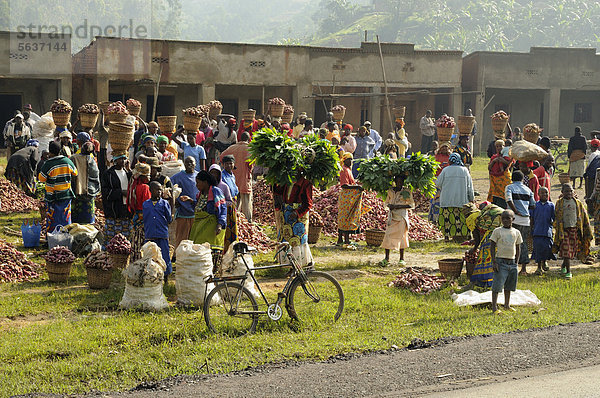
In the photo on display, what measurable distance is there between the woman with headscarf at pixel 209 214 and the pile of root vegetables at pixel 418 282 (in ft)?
9.15

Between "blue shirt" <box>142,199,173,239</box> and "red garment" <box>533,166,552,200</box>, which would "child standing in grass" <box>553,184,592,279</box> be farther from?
"blue shirt" <box>142,199,173,239</box>

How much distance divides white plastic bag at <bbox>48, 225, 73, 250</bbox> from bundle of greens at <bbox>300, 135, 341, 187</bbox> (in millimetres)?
4006

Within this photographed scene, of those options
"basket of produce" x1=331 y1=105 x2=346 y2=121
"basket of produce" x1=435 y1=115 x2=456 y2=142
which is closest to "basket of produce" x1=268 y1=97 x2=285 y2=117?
"basket of produce" x1=331 y1=105 x2=346 y2=121

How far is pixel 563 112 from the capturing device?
3831 cm

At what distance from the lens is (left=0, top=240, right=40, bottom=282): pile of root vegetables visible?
445 inches

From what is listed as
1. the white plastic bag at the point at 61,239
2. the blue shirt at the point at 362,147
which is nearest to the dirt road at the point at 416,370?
the white plastic bag at the point at 61,239

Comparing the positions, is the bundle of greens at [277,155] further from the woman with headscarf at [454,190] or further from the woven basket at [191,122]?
the woman with headscarf at [454,190]

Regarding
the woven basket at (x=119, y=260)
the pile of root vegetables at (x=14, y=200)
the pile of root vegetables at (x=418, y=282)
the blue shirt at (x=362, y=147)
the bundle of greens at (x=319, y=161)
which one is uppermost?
the blue shirt at (x=362, y=147)

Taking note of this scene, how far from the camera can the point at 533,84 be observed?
35594 mm

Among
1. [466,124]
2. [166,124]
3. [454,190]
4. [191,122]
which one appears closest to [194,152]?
[191,122]

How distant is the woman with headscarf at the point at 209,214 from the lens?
10789mm

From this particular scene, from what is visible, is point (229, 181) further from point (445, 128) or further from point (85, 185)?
point (445, 128)

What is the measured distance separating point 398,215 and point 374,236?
6.19 feet

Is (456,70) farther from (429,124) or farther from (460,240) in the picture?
(460,240)
